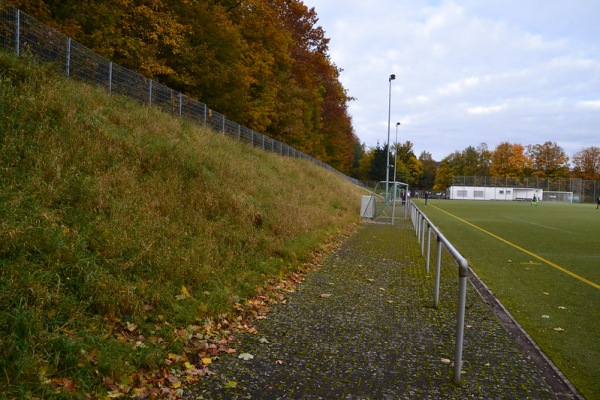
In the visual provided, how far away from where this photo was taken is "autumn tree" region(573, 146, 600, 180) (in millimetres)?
105875

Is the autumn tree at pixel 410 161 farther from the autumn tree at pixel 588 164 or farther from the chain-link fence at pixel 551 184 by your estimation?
the autumn tree at pixel 588 164

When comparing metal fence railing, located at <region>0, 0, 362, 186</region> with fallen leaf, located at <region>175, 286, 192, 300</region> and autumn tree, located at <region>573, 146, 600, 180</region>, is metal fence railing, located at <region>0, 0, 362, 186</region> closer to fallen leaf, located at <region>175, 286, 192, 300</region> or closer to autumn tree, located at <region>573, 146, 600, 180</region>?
fallen leaf, located at <region>175, 286, 192, 300</region>

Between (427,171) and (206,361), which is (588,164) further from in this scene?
(206,361)

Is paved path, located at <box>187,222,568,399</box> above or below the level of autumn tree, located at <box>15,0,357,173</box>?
below

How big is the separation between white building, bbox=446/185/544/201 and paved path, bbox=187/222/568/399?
89035mm

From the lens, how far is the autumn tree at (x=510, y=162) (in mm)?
109250

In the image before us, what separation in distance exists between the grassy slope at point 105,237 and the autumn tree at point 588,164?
388 ft

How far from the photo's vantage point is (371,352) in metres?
4.67

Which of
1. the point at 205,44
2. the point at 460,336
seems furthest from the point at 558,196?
the point at 460,336

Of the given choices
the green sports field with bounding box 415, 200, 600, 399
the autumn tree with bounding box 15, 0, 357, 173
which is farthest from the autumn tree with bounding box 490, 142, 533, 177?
the green sports field with bounding box 415, 200, 600, 399

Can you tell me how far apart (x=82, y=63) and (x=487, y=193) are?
303 feet

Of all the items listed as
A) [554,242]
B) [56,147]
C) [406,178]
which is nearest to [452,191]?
[406,178]

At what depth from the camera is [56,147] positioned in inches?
275

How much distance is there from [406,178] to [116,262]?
107914 mm
